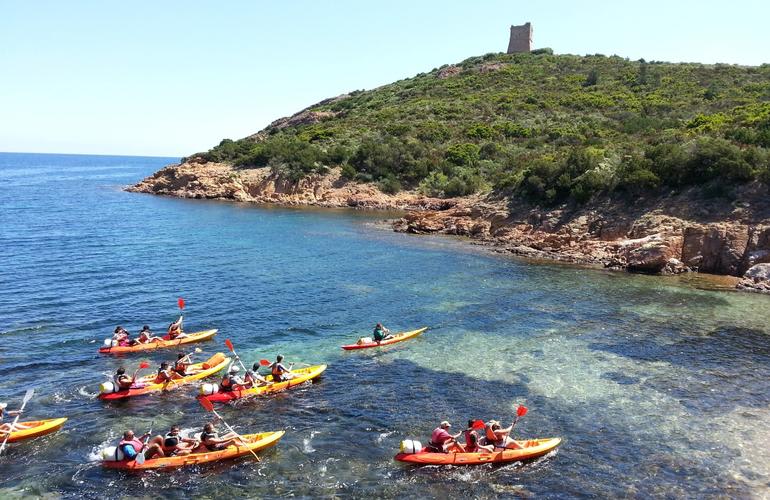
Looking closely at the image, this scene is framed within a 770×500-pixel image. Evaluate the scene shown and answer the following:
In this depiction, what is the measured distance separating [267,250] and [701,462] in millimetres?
33692

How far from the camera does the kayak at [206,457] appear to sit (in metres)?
14.6

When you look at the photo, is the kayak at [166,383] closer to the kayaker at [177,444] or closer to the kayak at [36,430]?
the kayak at [36,430]

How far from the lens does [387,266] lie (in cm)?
3850

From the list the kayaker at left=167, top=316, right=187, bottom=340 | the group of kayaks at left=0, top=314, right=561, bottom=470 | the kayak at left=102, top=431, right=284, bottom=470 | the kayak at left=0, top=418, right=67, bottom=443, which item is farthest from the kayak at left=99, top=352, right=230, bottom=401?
the kayak at left=102, top=431, right=284, bottom=470

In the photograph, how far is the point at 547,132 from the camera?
250 ft

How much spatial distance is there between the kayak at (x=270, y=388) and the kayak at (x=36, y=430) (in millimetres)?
4122

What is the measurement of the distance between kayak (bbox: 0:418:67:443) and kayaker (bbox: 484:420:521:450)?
41.1ft

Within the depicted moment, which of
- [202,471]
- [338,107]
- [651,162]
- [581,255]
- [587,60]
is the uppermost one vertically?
[587,60]

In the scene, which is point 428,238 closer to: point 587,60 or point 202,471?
point 202,471

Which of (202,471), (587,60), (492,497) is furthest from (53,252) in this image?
(587,60)

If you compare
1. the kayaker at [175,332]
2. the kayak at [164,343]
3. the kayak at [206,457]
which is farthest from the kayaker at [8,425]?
the kayaker at [175,332]

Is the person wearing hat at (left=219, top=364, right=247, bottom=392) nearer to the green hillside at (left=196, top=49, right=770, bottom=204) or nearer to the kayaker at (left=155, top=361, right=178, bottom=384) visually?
the kayaker at (left=155, top=361, right=178, bottom=384)

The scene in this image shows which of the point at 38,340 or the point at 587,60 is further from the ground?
the point at 587,60

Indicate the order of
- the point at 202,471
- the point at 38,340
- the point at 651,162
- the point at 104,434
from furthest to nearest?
the point at 651,162
the point at 38,340
the point at 104,434
the point at 202,471
